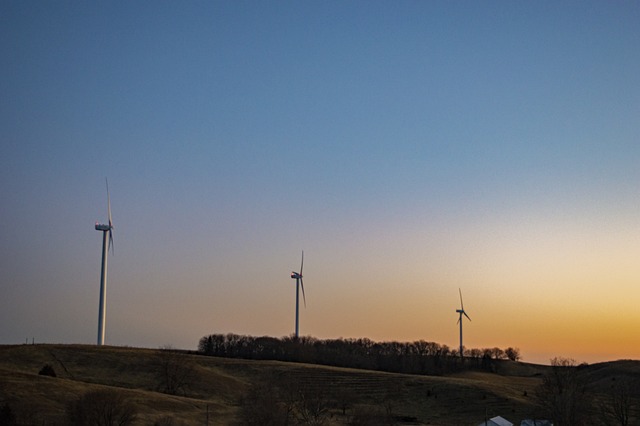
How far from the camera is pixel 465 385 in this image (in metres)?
116

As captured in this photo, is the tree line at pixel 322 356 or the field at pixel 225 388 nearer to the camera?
the field at pixel 225 388

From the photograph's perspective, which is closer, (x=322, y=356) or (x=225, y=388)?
(x=225, y=388)

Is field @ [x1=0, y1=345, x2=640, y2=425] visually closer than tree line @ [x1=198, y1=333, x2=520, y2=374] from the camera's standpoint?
Yes

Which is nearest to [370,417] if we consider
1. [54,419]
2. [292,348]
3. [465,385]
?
[54,419]

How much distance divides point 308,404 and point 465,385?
39643 millimetres

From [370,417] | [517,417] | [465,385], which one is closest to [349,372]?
[465,385]

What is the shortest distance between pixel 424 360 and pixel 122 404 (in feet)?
399

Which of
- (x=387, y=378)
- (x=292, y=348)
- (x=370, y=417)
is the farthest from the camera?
(x=292, y=348)

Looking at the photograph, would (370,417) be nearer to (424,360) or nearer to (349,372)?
(349,372)

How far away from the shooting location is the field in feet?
249

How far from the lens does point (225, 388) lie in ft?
343

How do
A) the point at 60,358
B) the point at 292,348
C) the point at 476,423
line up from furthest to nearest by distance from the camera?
1. the point at 292,348
2. the point at 60,358
3. the point at 476,423

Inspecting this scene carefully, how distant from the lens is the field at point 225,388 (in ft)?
249

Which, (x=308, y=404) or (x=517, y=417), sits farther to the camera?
(x=517, y=417)
